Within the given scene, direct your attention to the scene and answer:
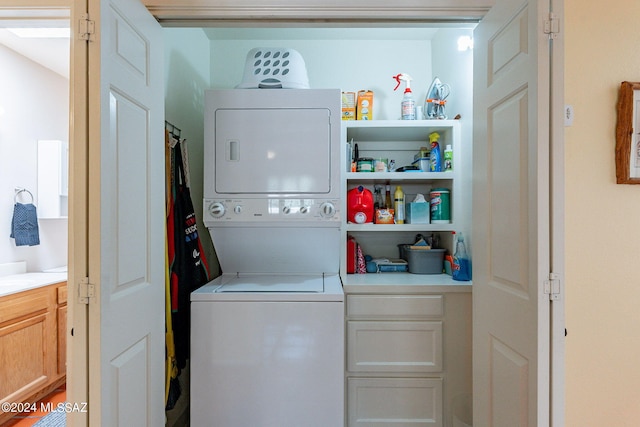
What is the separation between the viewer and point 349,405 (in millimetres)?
2006

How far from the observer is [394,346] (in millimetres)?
2020

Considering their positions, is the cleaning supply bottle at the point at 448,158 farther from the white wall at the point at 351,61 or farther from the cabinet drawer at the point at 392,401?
the cabinet drawer at the point at 392,401

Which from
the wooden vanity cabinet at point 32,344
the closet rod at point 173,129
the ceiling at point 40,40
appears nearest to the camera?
the ceiling at point 40,40

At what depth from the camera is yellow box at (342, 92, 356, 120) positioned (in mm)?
2475

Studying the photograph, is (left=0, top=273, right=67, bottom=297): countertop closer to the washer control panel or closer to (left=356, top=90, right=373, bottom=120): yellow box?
the washer control panel

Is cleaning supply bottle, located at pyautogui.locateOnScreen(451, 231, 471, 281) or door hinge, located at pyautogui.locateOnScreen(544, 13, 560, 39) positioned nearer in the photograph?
door hinge, located at pyautogui.locateOnScreen(544, 13, 560, 39)

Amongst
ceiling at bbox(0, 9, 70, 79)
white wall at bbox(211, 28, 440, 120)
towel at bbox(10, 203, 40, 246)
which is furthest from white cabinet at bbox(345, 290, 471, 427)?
towel at bbox(10, 203, 40, 246)

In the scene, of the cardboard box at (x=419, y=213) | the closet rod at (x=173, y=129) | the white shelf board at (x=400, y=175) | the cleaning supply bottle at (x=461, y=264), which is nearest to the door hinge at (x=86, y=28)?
the closet rod at (x=173, y=129)

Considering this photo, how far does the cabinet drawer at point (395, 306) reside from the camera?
2.01m

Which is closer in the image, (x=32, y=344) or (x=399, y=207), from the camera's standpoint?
(x=399, y=207)

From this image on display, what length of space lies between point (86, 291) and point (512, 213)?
1533 millimetres

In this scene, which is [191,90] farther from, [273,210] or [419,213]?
[419,213]

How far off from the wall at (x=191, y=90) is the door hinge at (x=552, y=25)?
76.9 inches

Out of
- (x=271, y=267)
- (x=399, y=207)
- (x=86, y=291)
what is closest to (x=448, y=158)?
(x=399, y=207)
